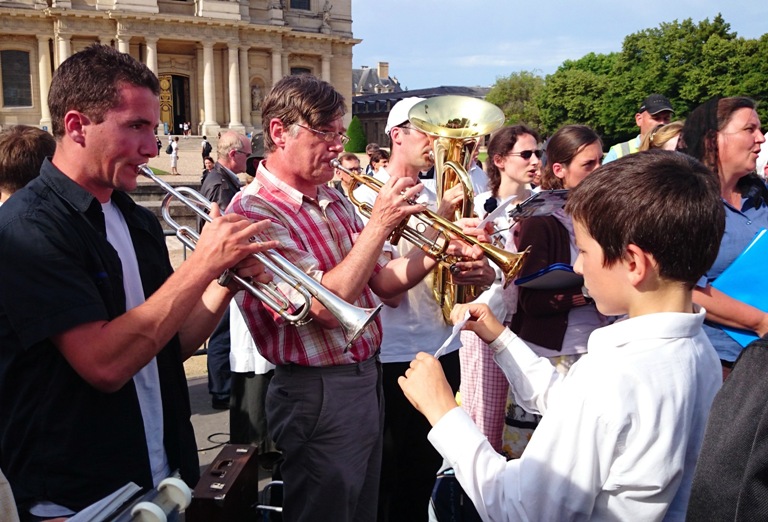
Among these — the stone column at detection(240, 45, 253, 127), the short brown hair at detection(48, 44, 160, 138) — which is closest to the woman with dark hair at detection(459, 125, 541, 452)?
the short brown hair at detection(48, 44, 160, 138)

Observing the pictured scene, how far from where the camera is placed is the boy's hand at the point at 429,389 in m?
1.89

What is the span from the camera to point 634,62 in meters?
52.0

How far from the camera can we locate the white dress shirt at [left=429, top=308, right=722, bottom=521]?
1624mm

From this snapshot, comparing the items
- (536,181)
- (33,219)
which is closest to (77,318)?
(33,219)

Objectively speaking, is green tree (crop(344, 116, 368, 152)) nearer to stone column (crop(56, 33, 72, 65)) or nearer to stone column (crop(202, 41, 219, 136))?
stone column (crop(202, 41, 219, 136))

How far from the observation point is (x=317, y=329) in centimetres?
273

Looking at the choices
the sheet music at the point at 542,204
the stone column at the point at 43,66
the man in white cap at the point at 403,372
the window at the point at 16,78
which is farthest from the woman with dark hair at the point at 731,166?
the window at the point at 16,78

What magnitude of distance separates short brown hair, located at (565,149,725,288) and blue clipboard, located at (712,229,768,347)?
4.62 feet

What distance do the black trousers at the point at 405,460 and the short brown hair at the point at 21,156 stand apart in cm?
208

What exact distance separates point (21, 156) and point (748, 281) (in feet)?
11.6

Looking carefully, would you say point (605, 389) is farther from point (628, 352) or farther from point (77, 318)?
point (77, 318)

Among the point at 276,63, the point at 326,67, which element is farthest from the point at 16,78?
the point at 326,67

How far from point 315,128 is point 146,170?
2.35 ft

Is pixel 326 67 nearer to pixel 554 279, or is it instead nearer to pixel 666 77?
pixel 666 77
